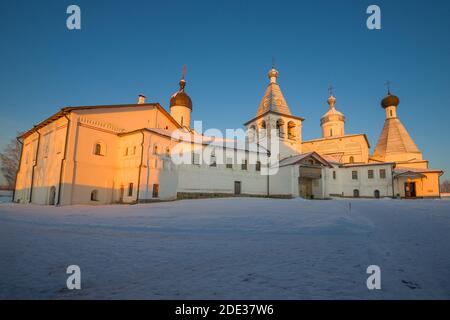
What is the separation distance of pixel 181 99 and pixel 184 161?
16.8 meters

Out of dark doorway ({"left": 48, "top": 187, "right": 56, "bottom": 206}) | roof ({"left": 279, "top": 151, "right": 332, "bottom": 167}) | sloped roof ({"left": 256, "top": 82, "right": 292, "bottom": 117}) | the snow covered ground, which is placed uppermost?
sloped roof ({"left": 256, "top": 82, "right": 292, "bottom": 117})

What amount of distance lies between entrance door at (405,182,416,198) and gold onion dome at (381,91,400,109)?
59.0ft

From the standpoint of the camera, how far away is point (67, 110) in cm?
1878

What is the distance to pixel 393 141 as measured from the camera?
40.9 meters

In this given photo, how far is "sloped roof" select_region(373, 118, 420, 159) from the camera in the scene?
39562 millimetres

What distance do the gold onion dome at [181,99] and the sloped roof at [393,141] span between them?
3625 centimetres

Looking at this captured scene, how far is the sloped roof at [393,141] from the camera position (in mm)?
39562

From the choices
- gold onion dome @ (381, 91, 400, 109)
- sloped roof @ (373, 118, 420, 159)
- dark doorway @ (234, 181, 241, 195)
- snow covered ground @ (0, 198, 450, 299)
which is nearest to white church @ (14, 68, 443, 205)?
dark doorway @ (234, 181, 241, 195)

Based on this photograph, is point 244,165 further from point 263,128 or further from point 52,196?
point 52,196

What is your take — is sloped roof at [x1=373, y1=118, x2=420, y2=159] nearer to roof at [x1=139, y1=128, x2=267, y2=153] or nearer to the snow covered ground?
roof at [x1=139, y1=128, x2=267, y2=153]

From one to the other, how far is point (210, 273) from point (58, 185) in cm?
1961

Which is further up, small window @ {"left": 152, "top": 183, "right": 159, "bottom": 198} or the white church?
the white church

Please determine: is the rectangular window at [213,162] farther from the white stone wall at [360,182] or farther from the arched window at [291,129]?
the white stone wall at [360,182]
